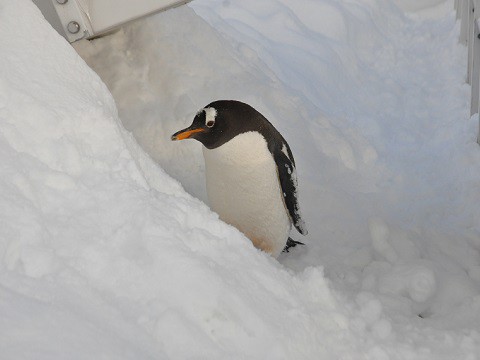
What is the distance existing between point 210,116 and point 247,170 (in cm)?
20

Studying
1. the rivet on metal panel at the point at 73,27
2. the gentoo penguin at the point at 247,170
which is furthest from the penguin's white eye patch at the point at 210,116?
the rivet on metal panel at the point at 73,27

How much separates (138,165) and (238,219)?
778 mm

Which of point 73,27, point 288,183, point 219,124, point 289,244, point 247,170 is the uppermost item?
point 73,27

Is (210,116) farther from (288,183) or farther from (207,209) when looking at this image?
(207,209)

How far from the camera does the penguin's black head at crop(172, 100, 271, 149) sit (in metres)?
2.37

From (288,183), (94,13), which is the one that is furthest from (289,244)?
(94,13)

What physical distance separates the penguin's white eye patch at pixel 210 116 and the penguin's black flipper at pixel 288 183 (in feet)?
0.77

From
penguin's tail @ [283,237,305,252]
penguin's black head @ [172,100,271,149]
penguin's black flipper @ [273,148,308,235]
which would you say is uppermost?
penguin's black head @ [172,100,271,149]

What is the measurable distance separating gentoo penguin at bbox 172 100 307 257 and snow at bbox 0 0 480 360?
0.15 meters

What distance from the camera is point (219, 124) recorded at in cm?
236

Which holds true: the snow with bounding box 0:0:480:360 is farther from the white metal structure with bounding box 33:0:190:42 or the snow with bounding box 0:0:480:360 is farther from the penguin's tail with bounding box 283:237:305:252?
the white metal structure with bounding box 33:0:190:42

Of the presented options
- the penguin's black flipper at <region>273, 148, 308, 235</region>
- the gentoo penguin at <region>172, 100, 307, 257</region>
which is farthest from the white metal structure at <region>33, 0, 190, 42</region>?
the penguin's black flipper at <region>273, 148, 308, 235</region>

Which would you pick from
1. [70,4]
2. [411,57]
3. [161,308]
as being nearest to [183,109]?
[70,4]

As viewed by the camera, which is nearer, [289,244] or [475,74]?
[289,244]
